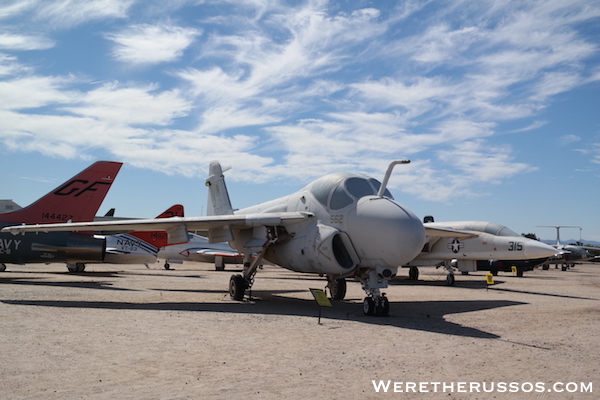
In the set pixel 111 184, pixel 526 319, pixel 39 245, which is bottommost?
pixel 526 319

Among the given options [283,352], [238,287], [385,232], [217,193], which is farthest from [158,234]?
[283,352]

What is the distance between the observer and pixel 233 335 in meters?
8.17

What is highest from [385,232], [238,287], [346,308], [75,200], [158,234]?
[75,200]

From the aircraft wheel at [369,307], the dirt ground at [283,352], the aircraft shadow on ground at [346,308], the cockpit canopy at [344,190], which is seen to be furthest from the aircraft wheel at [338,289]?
the aircraft wheel at [369,307]

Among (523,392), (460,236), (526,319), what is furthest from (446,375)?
(460,236)

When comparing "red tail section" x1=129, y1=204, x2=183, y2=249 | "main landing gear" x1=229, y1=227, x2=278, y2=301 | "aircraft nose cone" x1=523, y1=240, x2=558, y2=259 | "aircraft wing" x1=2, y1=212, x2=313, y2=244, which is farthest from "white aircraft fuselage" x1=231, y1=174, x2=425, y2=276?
"red tail section" x1=129, y1=204, x2=183, y2=249

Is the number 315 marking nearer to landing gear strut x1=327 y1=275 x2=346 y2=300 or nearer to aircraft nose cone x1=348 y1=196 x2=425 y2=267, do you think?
landing gear strut x1=327 y1=275 x2=346 y2=300

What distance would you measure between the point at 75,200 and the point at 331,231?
12.8 meters

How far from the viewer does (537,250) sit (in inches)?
806

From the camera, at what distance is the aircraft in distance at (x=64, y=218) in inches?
744

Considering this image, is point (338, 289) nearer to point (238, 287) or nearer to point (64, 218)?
point (238, 287)

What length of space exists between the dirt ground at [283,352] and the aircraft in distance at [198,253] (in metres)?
22.3

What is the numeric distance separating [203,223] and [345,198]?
13.7ft

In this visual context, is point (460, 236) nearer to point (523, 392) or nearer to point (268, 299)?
point (268, 299)
